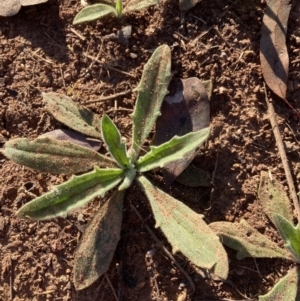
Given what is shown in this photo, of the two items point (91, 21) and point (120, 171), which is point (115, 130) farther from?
point (91, 21)

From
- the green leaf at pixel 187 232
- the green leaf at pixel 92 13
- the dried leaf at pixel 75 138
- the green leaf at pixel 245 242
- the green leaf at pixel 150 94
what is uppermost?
the green leaf at pixel 92 13

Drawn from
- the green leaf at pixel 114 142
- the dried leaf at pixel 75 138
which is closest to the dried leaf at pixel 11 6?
the dried leaf at pixel 75 138

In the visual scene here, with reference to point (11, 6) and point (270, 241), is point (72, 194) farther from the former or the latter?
point (11, 6)

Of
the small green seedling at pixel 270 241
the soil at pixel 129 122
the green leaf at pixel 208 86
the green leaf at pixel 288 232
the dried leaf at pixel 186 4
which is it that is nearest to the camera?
the green leaf at pixel 288 232

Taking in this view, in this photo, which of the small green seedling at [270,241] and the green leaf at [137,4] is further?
the green leaf at [137,4]

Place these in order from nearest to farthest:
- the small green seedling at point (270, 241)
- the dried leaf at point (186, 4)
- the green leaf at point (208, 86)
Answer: the small green seedling at point (270, 241) < the green leaf at point (208, 86) < the dried leaf at point (186, 4)

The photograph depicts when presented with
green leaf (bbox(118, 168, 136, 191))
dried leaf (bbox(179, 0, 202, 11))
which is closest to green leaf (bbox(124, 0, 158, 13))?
dried leaf (bbox(179, 0, 202, 11))

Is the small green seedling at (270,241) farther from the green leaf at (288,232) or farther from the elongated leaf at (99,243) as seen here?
the elongated leaf at (99,243)

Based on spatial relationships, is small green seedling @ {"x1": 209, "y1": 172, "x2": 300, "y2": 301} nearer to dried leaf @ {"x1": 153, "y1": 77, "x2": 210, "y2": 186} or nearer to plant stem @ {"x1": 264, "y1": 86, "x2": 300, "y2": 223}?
plant stem @ {"x1": 264, "y1": 86, "x2": 300, "y2": 223}
